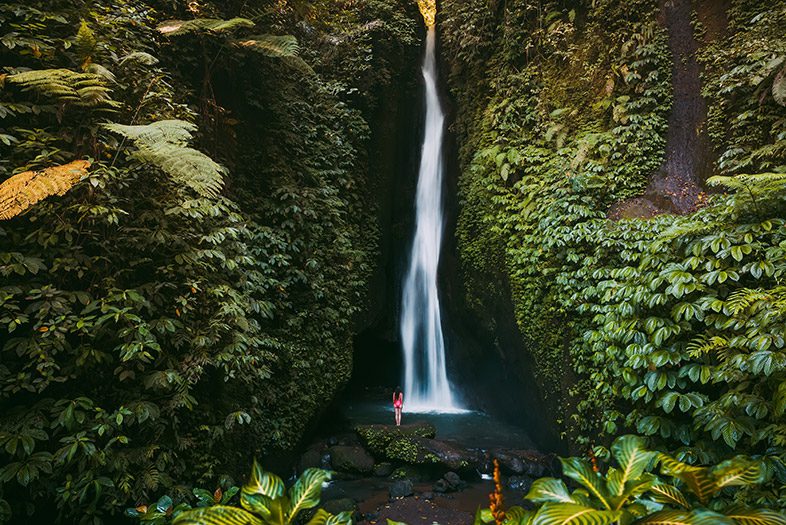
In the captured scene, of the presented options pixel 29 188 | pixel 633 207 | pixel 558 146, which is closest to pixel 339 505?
pixel 29 188

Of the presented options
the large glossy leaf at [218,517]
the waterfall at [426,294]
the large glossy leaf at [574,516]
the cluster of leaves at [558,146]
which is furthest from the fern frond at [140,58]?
the waterfall at [426,294]

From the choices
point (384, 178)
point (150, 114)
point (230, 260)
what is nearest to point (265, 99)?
point (150, 114)

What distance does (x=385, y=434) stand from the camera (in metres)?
7.40

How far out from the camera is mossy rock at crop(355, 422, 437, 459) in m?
7.26

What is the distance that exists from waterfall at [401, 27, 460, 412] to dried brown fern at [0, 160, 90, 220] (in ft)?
29.9

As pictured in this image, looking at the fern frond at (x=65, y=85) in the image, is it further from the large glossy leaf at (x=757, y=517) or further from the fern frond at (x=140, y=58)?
the large glossy leaf at (x=757, y=517)

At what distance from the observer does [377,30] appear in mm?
10320

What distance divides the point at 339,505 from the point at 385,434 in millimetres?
1702

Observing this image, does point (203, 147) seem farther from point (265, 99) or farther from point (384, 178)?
point (384, 178)

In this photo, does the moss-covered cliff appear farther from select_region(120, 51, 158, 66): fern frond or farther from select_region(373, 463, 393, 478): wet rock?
select_region(120, 51, 158, 66): fern frond

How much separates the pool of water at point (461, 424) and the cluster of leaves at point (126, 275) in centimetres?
333

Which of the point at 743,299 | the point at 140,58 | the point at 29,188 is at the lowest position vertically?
the point at 743,299

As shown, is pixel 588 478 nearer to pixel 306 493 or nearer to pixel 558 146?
pixel 306 493

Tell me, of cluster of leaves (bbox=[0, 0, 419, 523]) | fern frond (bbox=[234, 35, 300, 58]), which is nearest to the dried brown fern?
cluster of leaves (bbox=[0, 0, 419, 523])
